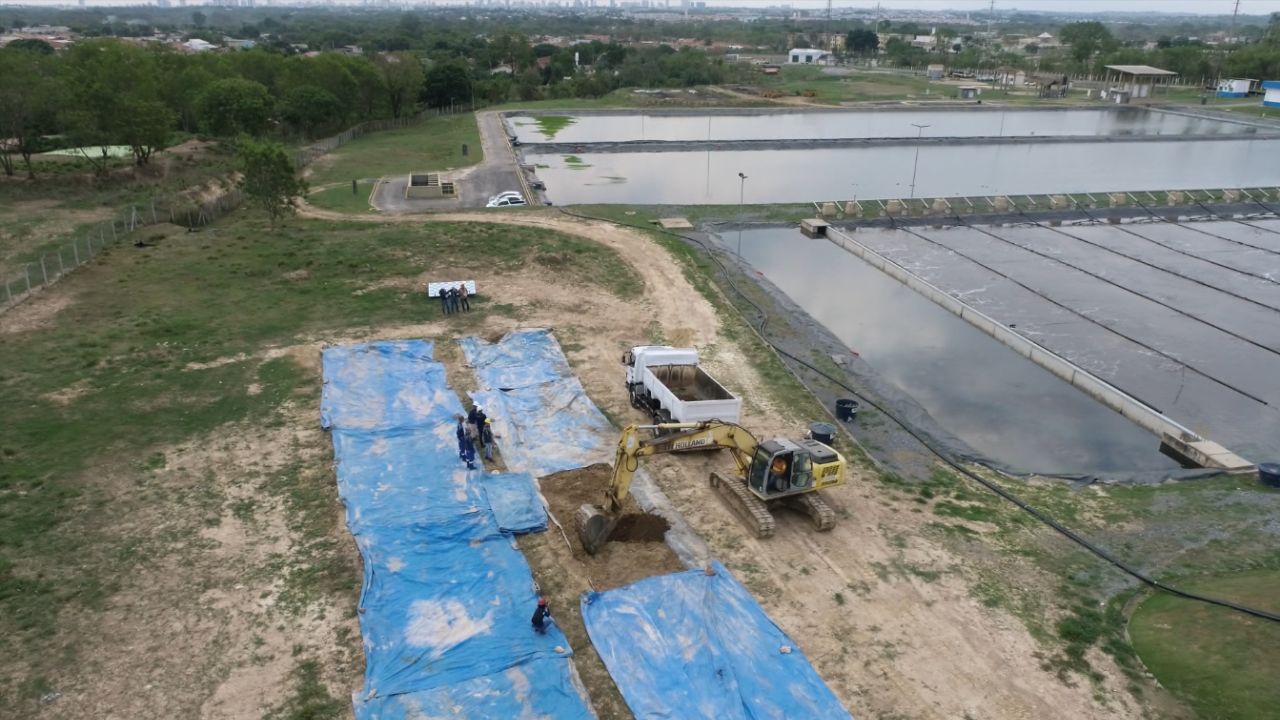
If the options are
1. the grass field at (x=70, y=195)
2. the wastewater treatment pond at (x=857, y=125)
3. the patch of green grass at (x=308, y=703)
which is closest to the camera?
the patch of green grass at (x=308, y=703)

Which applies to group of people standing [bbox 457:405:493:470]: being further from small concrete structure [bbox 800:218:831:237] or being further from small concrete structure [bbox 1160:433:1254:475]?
small concrete structure [bbox 800:218:831:237]

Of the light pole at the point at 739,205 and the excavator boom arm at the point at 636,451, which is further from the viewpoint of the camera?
the light pole at the point at 739,205

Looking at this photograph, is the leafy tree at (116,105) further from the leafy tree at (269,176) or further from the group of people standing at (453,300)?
the group of people standing at (453,300)

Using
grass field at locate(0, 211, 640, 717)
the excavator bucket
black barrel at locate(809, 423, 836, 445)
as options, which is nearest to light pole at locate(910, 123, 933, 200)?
grass field at locate(0, 211, 640, 717)

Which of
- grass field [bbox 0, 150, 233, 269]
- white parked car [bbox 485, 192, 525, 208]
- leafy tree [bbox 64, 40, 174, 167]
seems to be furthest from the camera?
white parked car [bbox 485, 192, 525, 208]

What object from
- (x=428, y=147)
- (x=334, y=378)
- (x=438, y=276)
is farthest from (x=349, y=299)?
(x=428, y=147)

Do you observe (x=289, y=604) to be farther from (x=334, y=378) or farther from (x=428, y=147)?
(x=428, y=147)

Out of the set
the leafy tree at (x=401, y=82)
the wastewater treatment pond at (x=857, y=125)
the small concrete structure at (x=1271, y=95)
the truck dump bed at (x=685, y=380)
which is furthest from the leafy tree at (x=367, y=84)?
the small concrete structure at (x=1271, y=95)
